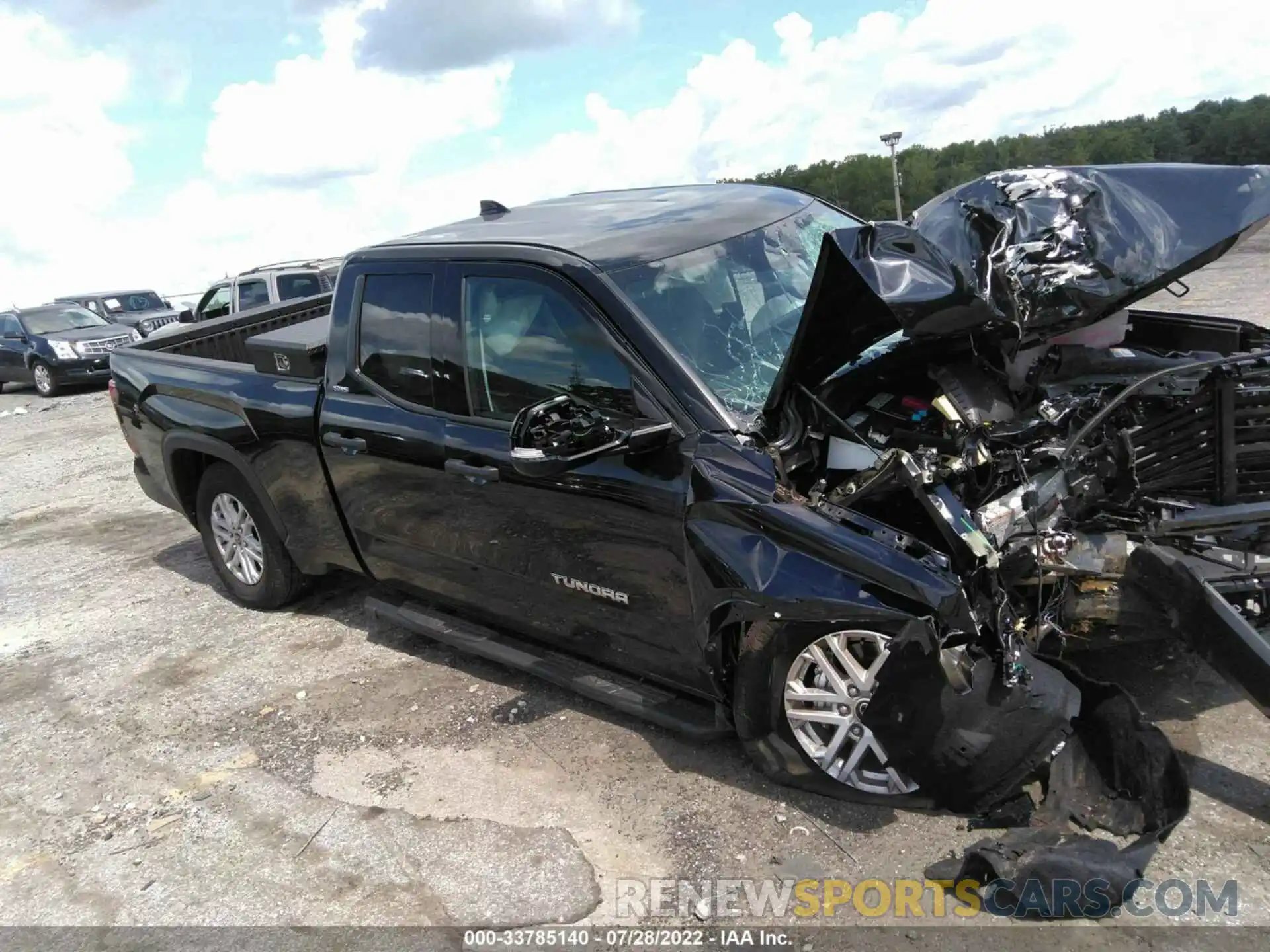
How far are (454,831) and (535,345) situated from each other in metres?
1.79

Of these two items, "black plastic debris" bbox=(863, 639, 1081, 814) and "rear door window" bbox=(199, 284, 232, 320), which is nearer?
"black plastic debris" bbox=(863, 639, 1081, 814)

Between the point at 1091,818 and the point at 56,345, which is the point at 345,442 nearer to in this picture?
the point at 1091,818

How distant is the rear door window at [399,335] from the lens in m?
3.83

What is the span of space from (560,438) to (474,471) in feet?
2.54

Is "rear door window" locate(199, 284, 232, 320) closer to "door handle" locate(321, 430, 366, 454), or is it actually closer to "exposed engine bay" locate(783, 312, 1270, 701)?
"door handle" locate(321, 430, 366, 454)

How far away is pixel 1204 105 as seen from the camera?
3200 cm

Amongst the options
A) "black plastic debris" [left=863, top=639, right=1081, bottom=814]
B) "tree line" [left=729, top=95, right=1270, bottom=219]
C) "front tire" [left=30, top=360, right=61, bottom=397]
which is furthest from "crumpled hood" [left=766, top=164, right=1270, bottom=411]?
"tree line" [left=729, top=95, right=1270, bottom=219]

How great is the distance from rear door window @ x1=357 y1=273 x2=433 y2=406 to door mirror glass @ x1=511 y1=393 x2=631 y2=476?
984mm

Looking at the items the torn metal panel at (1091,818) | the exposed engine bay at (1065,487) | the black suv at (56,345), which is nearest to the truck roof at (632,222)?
the exposed engine bay at (1065,487)

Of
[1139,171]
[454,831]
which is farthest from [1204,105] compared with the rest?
[454,831]

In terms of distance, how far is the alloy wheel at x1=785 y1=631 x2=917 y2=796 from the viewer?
2836 millimetres

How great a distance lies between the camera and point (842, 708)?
290cm

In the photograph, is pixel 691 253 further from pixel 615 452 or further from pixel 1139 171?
pixel 1139 171

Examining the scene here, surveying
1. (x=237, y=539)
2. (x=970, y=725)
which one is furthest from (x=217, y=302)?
(x=970, y=725)
